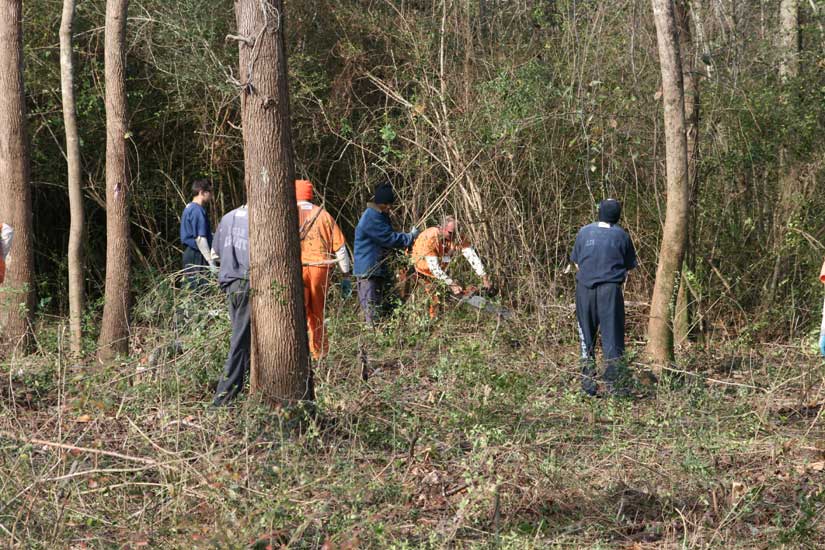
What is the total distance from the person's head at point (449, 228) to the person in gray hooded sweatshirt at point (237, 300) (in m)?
3.15

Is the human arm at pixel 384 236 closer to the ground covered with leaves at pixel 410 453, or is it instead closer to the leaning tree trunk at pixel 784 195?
the ground covered with leaves at pixel 410 453

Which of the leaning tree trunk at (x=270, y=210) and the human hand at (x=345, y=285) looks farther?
the human hand at (x=345, y=285)

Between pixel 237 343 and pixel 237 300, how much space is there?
12.2 inches

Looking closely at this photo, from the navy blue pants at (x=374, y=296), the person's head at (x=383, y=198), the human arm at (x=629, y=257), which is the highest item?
the person's head at (x=383, y=198)

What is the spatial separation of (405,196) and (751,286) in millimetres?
3920

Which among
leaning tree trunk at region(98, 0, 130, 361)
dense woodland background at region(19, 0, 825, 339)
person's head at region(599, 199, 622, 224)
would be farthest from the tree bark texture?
leaning tree trunk at region(98, 0, 130, 361)

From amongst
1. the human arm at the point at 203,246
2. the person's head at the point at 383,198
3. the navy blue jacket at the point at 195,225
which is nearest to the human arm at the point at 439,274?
the person's head at the point at 383,198

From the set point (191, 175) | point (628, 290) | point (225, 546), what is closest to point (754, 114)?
point (628, 290)

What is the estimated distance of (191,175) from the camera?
1390 centimetres

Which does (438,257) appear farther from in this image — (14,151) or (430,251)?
A: (14,151)

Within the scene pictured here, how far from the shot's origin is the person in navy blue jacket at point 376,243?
10.3 m

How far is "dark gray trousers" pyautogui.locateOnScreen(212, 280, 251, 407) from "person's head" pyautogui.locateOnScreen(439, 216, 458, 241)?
3273 mm

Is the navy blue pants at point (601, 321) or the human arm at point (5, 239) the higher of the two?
the human arm at point (5, 239)

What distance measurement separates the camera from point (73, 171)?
9594mm
